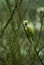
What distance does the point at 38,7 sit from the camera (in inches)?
106

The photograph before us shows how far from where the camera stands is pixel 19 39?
80.9 inches

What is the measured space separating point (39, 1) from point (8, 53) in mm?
810

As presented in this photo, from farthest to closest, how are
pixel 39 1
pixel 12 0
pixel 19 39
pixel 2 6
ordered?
pixel 39 1
pixel 2 6
pixel 19 39
pixel 12 0

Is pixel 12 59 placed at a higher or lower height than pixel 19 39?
lower

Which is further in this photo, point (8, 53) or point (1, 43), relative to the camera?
point (1, 43)

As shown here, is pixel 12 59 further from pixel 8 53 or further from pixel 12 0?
pixel 12 0

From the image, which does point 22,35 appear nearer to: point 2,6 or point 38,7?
point 2,6

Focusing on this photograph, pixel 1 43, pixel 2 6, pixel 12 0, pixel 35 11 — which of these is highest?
pixel 12 0

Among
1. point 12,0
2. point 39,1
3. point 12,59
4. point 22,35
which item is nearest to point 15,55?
point 12,59

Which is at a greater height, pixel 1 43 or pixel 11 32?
pixel 11 32

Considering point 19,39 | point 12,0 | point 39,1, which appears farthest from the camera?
point 39,1

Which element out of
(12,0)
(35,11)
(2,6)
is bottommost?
(35,11)

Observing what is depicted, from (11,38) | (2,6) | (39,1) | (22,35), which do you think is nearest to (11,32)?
(11,38)

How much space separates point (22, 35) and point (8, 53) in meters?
0.19
